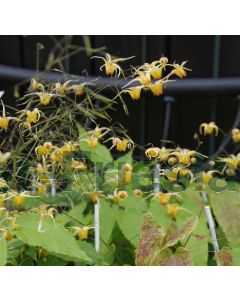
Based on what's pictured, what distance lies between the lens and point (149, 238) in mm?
473

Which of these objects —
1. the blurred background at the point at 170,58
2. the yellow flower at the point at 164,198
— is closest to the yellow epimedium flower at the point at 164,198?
the yellow flower at the point at 164,198

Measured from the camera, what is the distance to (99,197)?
1.88 ft

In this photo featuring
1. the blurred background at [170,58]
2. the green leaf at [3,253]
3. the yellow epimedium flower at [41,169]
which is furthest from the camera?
the blurred background at [170,58]

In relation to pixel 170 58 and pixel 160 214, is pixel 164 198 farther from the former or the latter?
pixel 170 58

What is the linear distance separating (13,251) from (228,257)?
20 centimetres

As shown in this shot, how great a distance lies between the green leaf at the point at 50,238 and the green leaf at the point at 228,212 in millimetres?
166

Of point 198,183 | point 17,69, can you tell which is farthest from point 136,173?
point 17,69

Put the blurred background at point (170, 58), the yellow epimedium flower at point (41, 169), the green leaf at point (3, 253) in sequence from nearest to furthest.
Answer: the green leaf at point (3, 253)
the yellow epimedium flower at point (41, 169)
the blurred background at point (170, 58)

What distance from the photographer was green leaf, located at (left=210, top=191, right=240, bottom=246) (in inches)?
21.9

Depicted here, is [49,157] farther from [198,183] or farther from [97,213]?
[198,183]

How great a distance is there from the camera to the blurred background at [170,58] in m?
0.91

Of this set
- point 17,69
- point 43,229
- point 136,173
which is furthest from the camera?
point 17,69

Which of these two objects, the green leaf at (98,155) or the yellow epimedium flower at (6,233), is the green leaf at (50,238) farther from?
the green leaf at (98,155)

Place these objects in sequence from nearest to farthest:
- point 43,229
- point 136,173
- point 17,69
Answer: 1. point 43,229
2. point 136,173
3. point 17,69
